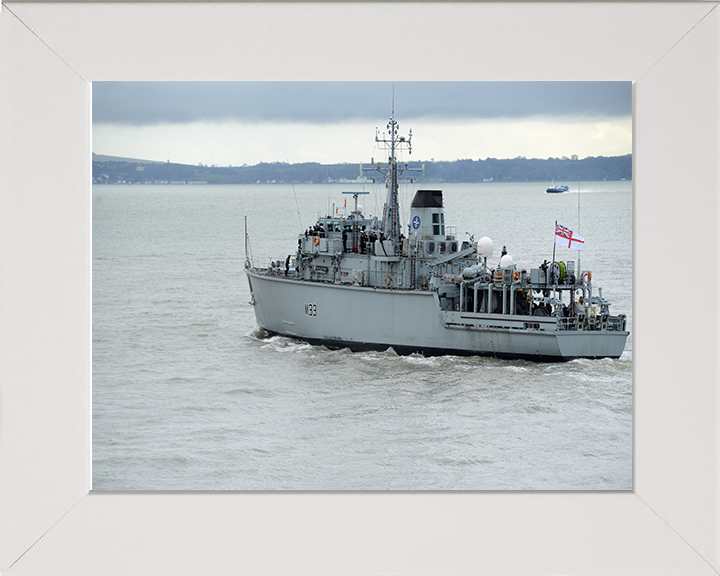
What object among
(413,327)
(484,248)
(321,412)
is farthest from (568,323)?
(321,412)

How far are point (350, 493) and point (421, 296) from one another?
10.9m

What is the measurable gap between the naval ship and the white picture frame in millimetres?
10252

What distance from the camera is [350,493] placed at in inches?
259

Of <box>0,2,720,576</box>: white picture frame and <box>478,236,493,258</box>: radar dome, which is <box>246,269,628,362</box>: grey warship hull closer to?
<box>478,236,493,258</box>: radar dome

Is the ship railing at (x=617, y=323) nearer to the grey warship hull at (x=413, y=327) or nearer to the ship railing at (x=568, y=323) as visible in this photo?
the grey warship hull at (x=413, y=327)

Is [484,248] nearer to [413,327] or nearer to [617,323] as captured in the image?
[413,327]

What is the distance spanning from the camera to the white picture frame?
5680 millimetres

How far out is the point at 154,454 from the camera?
12.1 metres

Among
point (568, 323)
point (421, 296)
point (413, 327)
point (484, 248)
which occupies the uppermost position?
point (484, 248)

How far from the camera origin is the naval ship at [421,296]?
55.1ft

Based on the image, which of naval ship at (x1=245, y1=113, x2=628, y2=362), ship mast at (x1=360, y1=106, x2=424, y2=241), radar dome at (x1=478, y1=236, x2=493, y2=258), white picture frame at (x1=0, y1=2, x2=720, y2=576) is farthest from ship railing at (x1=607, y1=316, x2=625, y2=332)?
white picture frame at (x1=0, y1=2, x2=720, y2=576)
